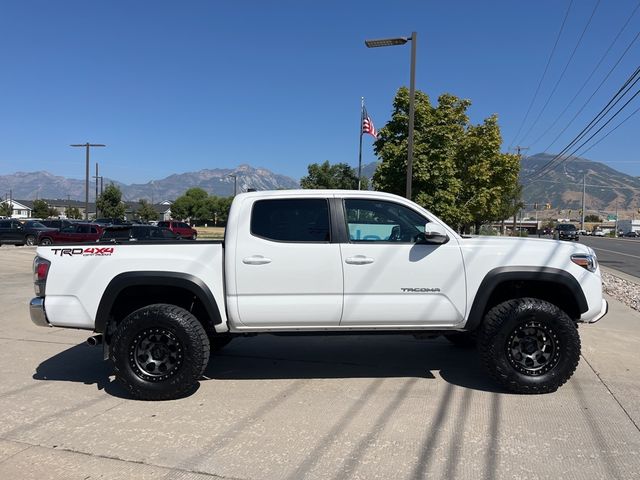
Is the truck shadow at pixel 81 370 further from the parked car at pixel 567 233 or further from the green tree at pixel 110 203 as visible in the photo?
the green tree at pixel 110 203

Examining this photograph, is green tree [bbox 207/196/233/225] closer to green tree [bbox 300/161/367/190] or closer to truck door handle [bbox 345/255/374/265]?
green tree [bbox 300/161/367/190]

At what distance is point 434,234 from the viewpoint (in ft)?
15.2

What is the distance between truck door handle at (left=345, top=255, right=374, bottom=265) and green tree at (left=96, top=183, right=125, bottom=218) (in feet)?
224

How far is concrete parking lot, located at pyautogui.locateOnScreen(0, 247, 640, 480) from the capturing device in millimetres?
3500

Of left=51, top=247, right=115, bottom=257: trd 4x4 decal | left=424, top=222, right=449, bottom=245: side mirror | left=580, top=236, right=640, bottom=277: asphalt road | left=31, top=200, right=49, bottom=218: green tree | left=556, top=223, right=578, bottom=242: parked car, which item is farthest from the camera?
left=31, top=200, right=49, bottom=218: green tree

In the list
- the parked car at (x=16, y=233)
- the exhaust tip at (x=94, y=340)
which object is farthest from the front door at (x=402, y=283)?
the parked car at (x=16, y=233)

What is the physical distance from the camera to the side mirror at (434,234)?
182 inches

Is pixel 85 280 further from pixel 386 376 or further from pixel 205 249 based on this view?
pixel 386 376

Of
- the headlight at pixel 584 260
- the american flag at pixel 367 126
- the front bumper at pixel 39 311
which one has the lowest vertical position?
the front bumper at pixel 39 311

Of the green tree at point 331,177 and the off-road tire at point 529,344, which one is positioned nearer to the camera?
the off-road tire at point 529,344

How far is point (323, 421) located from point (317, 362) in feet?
5.72

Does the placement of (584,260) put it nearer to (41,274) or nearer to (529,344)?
(529,344)

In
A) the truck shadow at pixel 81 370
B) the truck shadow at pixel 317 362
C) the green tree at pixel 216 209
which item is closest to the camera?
the truck shadow at pixel 81 370

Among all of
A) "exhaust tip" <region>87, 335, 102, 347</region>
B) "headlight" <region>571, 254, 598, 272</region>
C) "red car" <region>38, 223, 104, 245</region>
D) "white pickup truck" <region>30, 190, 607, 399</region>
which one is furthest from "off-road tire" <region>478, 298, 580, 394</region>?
"red car" <region>38, 223, 104, 245</region>
